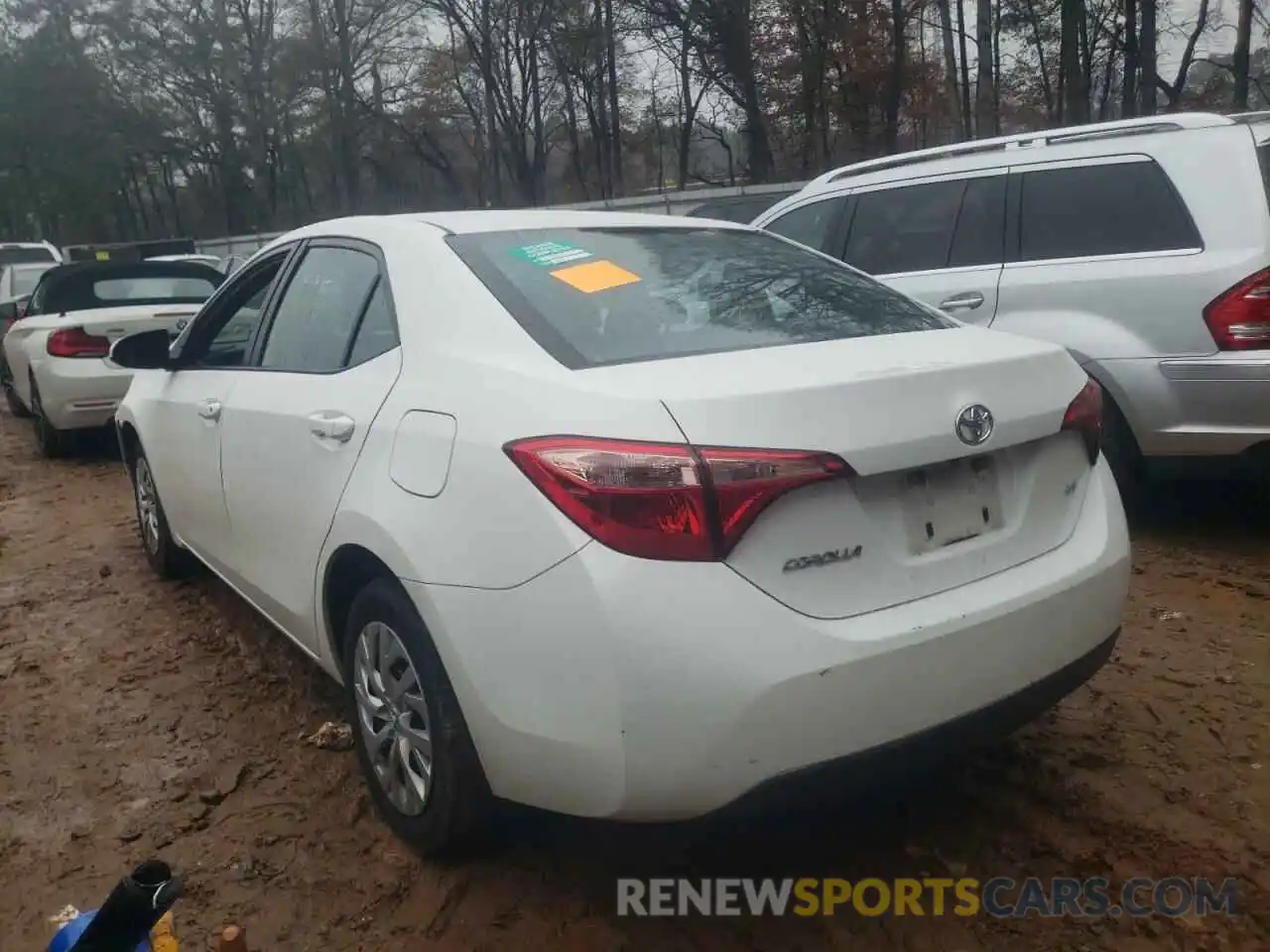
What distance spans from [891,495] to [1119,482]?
10.1ft

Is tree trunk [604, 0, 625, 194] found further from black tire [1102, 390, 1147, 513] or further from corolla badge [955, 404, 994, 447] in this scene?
corolla badge [955, 404, 994, 447]

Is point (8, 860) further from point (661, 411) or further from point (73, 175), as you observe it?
point (73, 175)

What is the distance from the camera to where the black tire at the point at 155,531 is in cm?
471

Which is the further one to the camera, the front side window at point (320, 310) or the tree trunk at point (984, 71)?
the tree trunk at point (984, 71)

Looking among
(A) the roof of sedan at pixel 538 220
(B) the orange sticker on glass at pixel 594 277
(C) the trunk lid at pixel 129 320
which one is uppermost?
(A) the roof of sedan at pixel 538 220

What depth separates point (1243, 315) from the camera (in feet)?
13.4

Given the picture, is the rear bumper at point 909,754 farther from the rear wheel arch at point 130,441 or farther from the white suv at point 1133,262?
the rear wheel arch at point 130,441

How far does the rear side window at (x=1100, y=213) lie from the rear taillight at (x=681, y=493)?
3.18 meters

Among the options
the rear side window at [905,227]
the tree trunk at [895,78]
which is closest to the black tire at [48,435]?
the rear side window at [905,227]

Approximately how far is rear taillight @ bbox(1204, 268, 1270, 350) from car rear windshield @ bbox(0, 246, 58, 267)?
20753 mm

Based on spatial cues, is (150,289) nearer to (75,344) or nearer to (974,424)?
(75,344)

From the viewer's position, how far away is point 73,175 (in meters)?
39.2

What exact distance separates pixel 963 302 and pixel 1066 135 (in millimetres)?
893

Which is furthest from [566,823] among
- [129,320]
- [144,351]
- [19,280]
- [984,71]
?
[984,71]
